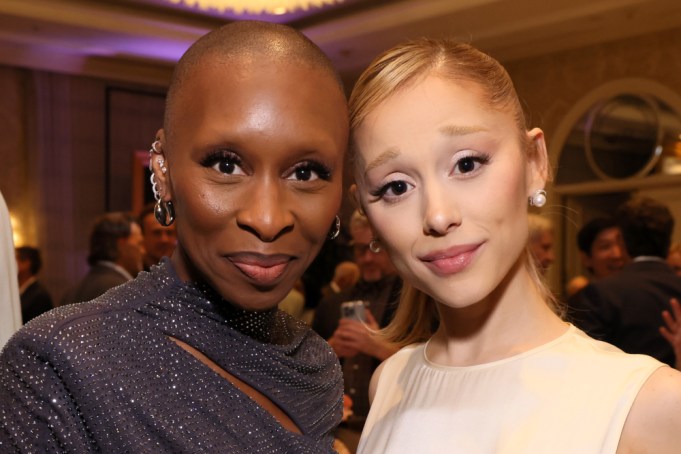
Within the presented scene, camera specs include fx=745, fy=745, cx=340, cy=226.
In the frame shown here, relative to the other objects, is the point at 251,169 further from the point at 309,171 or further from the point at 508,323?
the point at 508,323

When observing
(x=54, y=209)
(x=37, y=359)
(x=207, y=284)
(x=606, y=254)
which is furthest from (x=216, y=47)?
(x=54, y=209)

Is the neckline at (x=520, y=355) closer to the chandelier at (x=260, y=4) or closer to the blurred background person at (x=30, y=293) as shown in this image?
the blurred background person at (x=30, y=293)

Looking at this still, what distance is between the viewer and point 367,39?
25.1ft

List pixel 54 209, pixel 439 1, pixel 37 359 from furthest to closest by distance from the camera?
1. pixel 54 209
2. pixel 439 1
3. pixel 37 359

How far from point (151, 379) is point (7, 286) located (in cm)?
56

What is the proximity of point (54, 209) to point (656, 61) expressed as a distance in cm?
667

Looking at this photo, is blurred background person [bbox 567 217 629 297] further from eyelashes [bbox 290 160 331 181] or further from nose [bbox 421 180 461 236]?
eyelashes [bbox 290 160 331 181]

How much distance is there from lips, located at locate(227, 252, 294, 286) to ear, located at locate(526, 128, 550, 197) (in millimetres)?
585

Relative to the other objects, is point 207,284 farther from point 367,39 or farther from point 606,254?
point 367,39

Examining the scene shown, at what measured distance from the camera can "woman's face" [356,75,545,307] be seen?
1.38 metres

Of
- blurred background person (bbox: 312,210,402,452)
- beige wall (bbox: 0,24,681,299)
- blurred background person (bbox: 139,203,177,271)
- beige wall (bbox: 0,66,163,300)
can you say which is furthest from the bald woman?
beige wall (bbox: 0,66,163,300)

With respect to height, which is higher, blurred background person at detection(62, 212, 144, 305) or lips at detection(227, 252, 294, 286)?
lips at detection(227, 252, 294, 286)

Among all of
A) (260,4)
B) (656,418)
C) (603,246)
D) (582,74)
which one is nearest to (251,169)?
(656,418)

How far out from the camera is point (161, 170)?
50.9 inches
